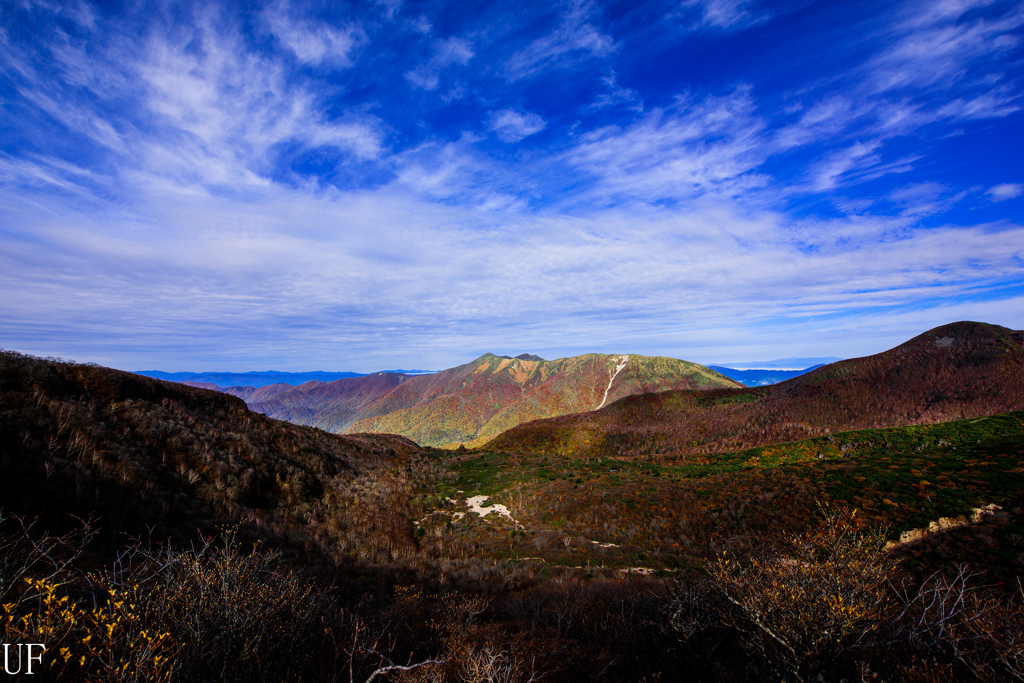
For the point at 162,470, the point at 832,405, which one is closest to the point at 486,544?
the point at 162,470

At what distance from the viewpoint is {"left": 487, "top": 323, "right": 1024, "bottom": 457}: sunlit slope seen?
36812mm

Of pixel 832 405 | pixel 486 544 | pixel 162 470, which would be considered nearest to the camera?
pixel 162 470

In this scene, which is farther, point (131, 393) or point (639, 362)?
point (639, 362)

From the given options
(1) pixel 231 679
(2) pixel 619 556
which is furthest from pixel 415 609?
(2) pixel 619 556

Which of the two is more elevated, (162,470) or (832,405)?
(832,405)

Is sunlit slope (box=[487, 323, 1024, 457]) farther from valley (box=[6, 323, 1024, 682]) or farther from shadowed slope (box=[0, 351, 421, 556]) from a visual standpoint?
shadowed slope (box=[0, 351, 421, 556])

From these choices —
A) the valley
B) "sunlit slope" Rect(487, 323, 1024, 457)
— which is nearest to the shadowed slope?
the valley

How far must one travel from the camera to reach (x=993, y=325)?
145 ft

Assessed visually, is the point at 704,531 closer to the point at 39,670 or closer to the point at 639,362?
the point at 39,670

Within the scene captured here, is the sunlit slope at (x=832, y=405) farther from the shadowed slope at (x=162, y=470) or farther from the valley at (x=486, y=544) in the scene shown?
the shadowed slope at (x=162, y=470)

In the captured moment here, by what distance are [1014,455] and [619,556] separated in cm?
1605

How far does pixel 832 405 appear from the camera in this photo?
4444cm

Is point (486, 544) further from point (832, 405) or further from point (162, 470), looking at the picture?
point (832, 405)

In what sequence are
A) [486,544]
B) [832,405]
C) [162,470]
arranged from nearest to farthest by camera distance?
[162,470]
[486,544]
[832,405]
